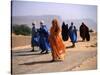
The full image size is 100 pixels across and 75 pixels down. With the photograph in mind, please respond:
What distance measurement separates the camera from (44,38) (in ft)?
7.38

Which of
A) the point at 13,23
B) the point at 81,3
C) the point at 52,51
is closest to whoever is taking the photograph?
the point at 13,23

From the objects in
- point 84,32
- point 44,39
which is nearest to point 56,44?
point 44,39

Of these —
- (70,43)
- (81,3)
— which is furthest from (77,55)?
(81,3)

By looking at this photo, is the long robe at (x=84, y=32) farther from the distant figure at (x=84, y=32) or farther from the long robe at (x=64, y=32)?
→ the long robe at (x=64, y=32)

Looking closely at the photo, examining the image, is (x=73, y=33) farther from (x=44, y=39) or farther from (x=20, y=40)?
(x=20, y=40)

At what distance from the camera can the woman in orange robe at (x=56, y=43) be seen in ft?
7.48

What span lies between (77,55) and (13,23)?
34.6 inches

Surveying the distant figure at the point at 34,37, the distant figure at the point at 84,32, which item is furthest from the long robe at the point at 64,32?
the distant figure at the point at 34,37

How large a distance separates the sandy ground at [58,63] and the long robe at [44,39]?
0.08 metres

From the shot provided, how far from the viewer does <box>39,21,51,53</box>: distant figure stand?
223 centimetres

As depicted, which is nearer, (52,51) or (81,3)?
(52,51)

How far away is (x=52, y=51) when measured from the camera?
227 centimetres

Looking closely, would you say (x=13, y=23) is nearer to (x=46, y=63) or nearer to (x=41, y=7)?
(x=41, y=7)

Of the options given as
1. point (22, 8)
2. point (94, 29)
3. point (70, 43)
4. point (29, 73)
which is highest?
point (22, 8)
